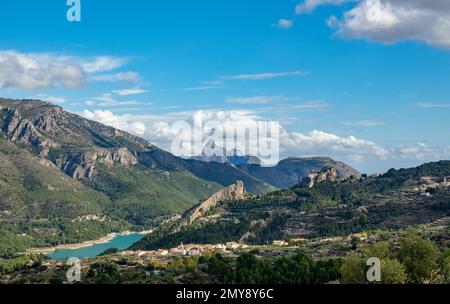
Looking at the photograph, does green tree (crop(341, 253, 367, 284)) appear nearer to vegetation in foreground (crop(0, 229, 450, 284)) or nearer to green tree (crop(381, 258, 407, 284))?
vegetation in foreground (crop(0, 229, 450, 284))

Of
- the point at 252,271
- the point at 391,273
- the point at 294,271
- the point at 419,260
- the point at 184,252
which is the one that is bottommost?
the point at 184,252

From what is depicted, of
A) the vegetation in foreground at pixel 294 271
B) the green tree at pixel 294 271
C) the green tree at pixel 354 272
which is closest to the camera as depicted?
the green tree at pixel 354 272

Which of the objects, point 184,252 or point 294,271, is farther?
point 184,252

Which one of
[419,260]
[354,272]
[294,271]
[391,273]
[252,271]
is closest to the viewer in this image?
[391,273]

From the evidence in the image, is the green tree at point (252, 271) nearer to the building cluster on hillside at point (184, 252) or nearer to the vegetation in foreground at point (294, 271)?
the vegetation in foreground at point (294, 271)

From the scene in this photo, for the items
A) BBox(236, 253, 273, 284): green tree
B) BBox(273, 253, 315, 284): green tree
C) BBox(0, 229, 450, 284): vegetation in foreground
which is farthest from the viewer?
BBox(273, 253, 315, 284): green tree

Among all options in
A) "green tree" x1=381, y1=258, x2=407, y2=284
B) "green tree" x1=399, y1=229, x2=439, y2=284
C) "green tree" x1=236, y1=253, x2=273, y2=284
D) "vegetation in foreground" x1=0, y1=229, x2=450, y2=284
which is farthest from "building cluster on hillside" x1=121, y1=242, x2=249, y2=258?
"green tree" x1=381, y1=258, x2=407, y2=284

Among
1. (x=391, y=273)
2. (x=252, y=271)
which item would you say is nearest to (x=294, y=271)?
(x=252, y=271)

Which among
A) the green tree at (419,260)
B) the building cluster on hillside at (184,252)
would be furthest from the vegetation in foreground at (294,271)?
the building cluster on hillside at (184,252)

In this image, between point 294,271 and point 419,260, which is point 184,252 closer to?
point 294,271

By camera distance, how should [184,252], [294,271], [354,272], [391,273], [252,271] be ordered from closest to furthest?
[391,273]
[354,272]
[252,271]
[294,271]
[184,252]

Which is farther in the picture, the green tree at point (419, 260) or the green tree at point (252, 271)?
the green tree at point (252, 271)
